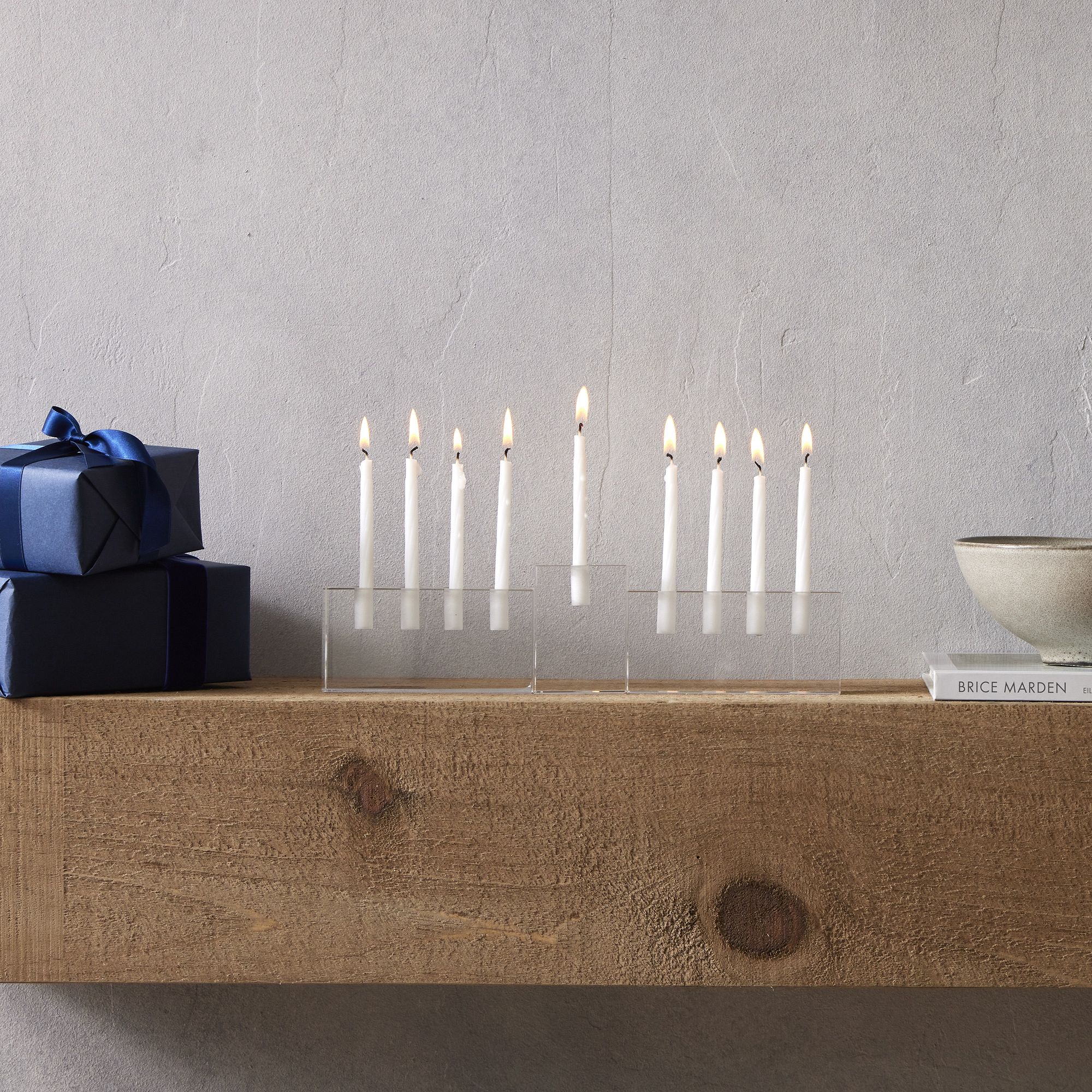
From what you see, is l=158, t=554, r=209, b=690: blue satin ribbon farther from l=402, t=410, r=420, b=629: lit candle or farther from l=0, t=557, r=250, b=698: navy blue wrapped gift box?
l=402, t=410, r=420, b=629: lit candle

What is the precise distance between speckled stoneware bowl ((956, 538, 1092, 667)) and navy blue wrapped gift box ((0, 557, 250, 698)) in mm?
569

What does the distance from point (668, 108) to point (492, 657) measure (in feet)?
1.69

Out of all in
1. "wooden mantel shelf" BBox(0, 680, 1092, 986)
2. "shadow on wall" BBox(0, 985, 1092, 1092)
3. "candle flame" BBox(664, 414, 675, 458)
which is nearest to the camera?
"wooden mantel shelf" BBox(0, 680, 1092, 986)

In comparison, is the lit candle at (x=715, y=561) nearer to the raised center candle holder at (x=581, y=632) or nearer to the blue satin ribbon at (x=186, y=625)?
the raised center candle holder at (x=581, y=632)

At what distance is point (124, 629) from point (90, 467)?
118 mm

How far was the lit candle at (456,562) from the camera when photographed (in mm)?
727

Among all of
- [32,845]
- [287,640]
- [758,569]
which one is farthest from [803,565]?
[32,845]

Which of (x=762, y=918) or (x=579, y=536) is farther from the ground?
(x=579, y=536)

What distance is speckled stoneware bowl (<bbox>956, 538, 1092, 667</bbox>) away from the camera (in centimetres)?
70

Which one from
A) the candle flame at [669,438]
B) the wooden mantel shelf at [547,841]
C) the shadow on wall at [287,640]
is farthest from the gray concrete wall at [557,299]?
the wooden mantel shelf at [547,841]

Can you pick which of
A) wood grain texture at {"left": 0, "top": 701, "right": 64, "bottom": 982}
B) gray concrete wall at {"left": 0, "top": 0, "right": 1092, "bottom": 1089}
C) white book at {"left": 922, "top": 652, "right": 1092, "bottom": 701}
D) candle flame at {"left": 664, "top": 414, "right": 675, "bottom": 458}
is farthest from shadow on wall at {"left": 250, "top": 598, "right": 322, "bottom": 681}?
white book at {"left": 922, "top": 652, "right": 1092, "bottom": 701}

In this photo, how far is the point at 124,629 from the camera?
71cm

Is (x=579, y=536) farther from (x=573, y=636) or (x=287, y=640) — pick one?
(x=287, y=640)

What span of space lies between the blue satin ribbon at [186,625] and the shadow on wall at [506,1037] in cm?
33
